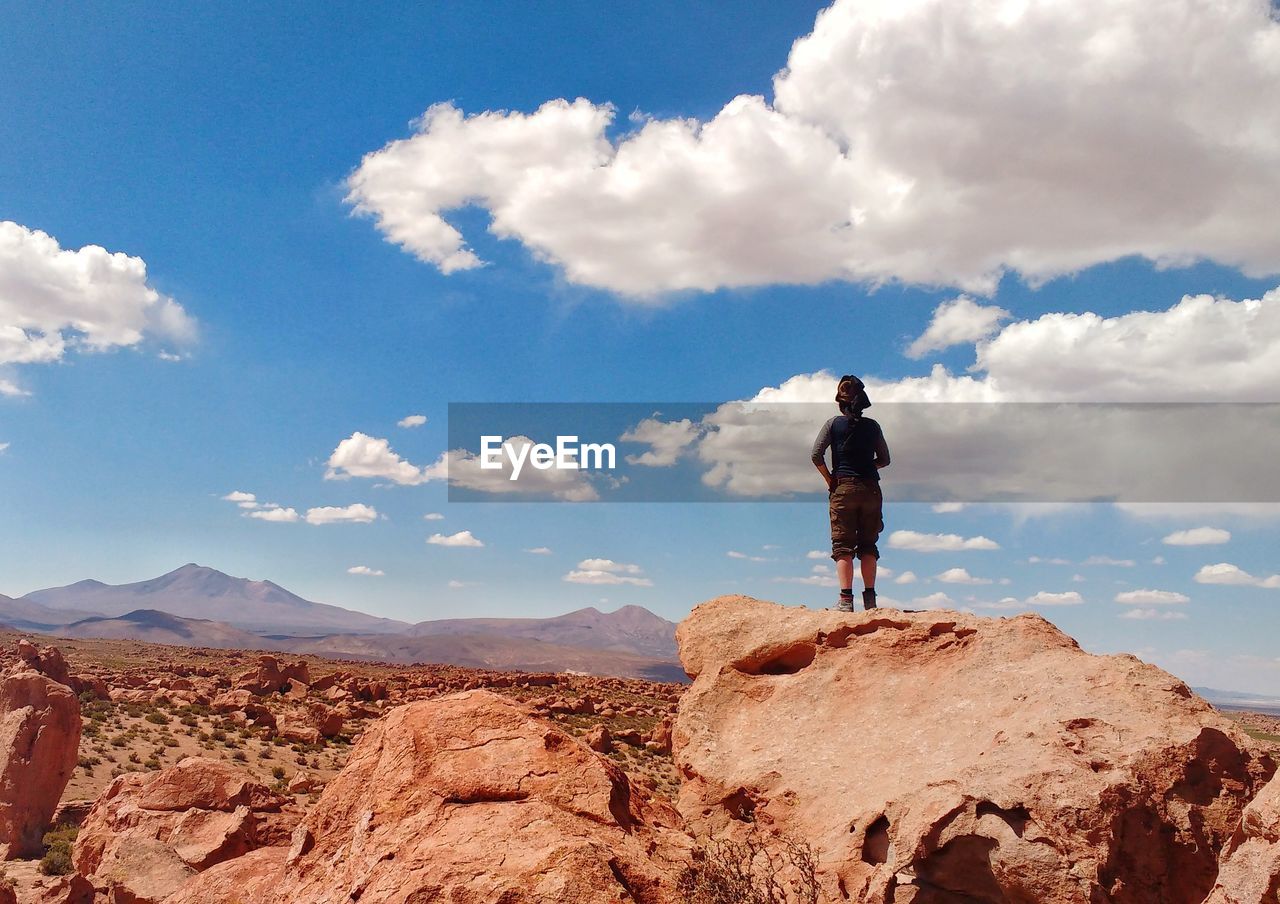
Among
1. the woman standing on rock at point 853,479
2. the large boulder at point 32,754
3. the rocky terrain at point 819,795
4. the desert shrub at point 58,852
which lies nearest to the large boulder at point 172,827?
the rocky terrain at point 819,795

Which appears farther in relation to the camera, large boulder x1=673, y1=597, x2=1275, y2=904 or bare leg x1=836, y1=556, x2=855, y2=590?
bare leg x1=836, y1=556, x2=855, y2=590

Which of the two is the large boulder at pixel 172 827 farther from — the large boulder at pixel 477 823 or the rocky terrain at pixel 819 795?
the large boulder at pixel 477 823

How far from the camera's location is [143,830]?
10.1 metres

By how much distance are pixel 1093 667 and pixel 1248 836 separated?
202 centimetres

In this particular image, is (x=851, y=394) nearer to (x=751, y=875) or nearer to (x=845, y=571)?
(x=845, y=571)

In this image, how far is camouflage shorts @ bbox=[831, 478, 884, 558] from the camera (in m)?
9.29

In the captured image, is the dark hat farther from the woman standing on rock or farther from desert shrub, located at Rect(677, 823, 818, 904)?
desert shrub, located at Rect(677, 823, 818, 904)

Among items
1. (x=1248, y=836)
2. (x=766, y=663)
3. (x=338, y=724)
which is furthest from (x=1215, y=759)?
(x=338, y=724)

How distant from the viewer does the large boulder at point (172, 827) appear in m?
9.62

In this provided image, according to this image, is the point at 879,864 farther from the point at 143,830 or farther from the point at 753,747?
the point at 143,830

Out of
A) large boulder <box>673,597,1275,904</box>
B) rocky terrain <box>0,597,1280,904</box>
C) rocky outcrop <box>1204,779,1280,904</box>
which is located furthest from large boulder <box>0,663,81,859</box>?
rocky outcrop <box>1204,779,1280,904</box>

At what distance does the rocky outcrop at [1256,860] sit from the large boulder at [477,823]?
2672 mm

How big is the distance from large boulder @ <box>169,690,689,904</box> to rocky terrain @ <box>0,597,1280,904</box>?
0.02m

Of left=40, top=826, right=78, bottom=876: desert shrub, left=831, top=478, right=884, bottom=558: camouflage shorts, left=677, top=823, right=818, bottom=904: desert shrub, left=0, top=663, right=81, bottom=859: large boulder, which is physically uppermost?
left=831, top=478, right=884, bottom=558: camouflage shorts
